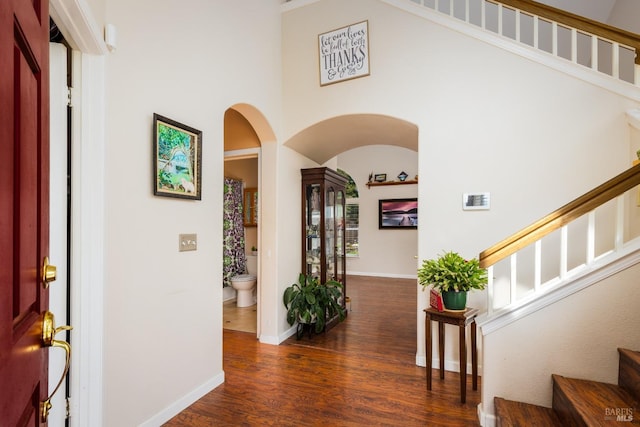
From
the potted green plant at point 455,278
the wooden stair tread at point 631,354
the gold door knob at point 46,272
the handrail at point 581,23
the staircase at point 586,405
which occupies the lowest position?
the staircase at point 586,405

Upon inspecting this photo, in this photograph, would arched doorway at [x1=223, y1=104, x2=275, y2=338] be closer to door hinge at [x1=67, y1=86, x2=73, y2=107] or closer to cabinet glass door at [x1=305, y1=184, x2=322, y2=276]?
cabinet glass door at [x1=305, y1=184, x2=322, y2=276]

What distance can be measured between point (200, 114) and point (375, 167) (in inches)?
247

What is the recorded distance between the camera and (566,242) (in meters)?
2.06

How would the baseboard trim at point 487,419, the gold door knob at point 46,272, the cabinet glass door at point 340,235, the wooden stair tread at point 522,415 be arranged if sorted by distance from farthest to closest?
the cabinet glass door at point 340,235 → the baseboard trim at point 487,419 → the wooden stair tread at point 522,415 → the gold door knob at point 46,272

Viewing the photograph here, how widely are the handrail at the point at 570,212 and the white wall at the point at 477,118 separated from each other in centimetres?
81

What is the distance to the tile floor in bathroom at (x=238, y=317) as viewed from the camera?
13.4ft

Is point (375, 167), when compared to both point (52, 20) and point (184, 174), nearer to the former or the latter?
point (184, 174)

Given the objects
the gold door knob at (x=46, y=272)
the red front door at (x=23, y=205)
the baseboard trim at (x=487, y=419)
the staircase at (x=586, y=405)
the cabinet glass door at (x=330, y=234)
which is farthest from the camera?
the cabinet glass door at (x=330, y=234)

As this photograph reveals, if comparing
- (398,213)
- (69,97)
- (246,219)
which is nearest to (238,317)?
(246,219)

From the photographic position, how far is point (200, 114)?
2486 mm

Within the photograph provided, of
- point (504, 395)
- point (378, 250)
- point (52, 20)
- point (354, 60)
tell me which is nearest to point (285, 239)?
point (354, 60)

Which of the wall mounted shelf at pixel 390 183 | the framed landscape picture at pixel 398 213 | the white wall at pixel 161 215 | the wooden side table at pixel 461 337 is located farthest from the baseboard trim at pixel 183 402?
the wall mounted shelf at pixel 390 183

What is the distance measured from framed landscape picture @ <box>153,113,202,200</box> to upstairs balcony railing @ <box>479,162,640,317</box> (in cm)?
202

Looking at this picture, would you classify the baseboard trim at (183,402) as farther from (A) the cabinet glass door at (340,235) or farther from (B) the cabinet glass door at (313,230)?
(A) the cabinet glass door at (340,235)
